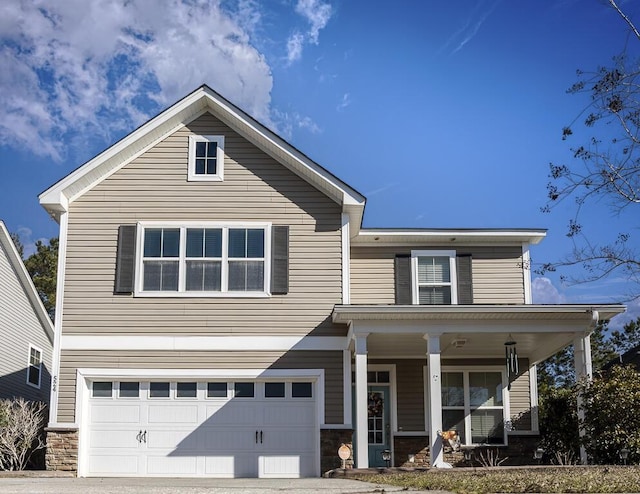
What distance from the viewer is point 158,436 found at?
55.3 ft

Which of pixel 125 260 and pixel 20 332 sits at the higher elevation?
pixel 125 260

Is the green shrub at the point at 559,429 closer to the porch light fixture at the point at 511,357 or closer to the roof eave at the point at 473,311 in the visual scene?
the porch light fixture at the point at 511,357

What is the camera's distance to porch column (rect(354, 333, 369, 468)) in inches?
603

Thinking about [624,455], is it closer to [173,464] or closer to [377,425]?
[377,425]

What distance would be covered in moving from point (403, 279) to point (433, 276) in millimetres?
727

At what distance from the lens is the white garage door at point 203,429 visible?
16766mm

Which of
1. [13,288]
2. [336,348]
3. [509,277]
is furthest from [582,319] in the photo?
[13,288]

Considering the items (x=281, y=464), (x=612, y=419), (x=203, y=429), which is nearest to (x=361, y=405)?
(x=281, y=464)

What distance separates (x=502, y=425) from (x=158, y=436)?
7.85 metres

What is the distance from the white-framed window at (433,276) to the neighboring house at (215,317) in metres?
1.55

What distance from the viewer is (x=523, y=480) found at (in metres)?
10.9


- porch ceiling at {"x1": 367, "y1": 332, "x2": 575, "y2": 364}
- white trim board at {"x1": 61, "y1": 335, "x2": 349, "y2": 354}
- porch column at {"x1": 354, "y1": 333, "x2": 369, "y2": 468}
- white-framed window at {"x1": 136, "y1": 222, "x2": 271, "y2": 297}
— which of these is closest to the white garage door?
white trim board at {"x1": 61, "y1": 335, "x2": 349, "y2": 354}

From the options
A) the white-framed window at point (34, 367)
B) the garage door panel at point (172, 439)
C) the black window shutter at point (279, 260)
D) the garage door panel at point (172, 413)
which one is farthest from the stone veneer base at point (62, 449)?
the white-framed window at point (34, 367)

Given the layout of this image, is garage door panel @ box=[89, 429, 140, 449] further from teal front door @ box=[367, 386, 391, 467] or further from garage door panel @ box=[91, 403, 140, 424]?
teal front door @ box=[367, 386, 391, 467]
